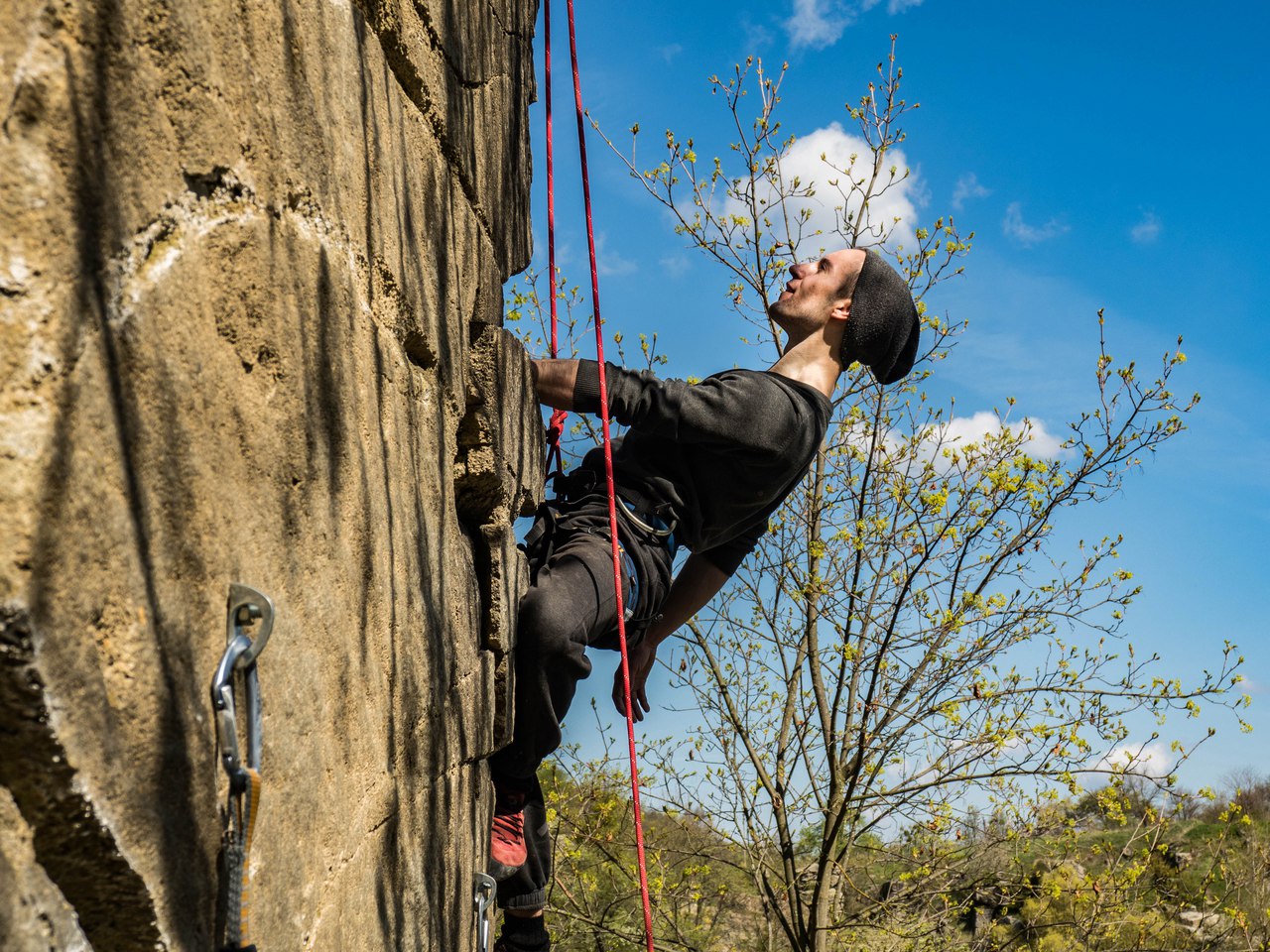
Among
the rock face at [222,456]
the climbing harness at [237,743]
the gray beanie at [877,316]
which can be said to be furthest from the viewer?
the gray beanie at [877,316]

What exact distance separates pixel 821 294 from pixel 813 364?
298 millimetres

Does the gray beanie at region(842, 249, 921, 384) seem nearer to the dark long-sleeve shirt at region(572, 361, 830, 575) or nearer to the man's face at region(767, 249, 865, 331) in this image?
the man's face at region(767, 249, 865, 331)

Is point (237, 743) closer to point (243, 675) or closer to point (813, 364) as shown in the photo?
point (243, 675)

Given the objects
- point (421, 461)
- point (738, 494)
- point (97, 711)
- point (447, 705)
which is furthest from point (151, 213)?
point (738, 494)

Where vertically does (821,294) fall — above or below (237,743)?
above

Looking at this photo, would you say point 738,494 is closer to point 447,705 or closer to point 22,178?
point 447,705

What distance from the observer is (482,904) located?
261cm

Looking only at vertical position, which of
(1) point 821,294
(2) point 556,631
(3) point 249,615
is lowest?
(3) point 249,615

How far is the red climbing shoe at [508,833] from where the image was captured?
2.88 meters

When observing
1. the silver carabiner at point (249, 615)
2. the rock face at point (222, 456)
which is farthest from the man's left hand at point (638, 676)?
the silver carabiner at point (249, 615)

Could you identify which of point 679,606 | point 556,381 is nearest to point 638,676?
point 679,606

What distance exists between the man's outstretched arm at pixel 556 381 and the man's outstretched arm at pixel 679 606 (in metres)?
1.02

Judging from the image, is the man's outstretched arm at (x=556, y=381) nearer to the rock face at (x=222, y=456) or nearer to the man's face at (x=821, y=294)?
the rock face at (x=222, y=456)

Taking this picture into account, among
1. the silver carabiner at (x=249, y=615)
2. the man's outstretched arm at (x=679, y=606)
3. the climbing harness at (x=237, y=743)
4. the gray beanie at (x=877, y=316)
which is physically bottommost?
the climbing harness at (x=237, y=743)
